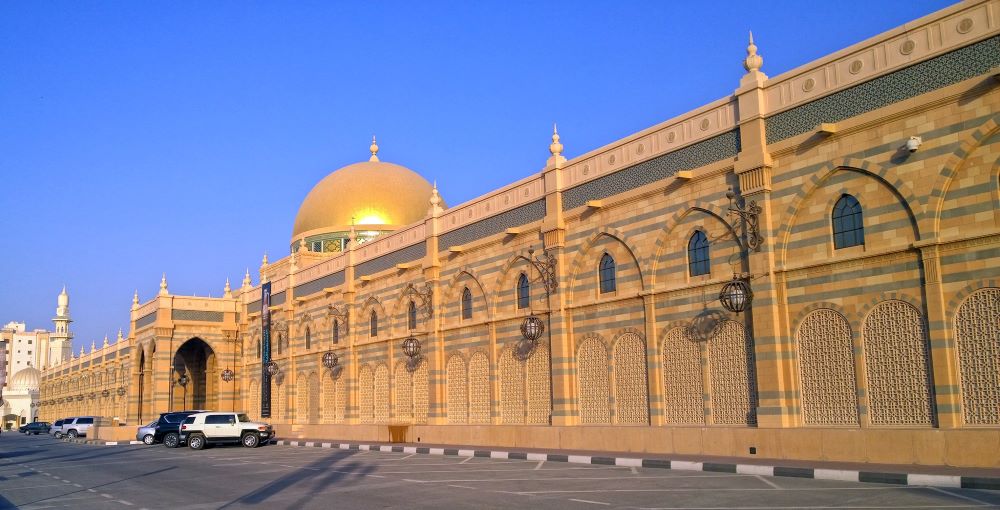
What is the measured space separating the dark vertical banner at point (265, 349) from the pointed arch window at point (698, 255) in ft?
86.9

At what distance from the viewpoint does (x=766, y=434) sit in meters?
17.1

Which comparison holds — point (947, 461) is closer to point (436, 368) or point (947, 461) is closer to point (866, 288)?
point (866, 288)

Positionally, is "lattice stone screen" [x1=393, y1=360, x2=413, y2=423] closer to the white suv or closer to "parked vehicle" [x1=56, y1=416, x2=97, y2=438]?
the white suv

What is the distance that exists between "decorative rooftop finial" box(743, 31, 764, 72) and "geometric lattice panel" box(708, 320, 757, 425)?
5.44 metres

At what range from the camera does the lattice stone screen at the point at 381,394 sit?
32.5 m

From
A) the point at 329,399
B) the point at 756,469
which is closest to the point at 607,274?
the point at 756,469

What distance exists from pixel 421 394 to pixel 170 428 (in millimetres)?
11169

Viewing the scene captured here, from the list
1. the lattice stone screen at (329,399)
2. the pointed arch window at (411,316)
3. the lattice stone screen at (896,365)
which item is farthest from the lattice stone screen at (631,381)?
the lattice stone screen at (329,399)

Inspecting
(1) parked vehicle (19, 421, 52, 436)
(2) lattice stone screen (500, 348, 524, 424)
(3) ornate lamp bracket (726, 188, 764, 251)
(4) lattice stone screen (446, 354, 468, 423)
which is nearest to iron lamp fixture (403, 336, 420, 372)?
(4) lattice stone screen (446, 354, 468, 423)

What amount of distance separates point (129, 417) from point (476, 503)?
44767 mm

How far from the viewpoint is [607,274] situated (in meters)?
22.4

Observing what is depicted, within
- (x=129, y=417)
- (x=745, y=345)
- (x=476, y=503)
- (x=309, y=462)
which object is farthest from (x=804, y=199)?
(x=129, y=417)

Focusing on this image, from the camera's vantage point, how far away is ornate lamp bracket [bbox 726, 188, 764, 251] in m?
17.9

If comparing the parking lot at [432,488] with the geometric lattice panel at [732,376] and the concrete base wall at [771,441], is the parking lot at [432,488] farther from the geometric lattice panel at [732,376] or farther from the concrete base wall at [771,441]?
the geometric lattice panel at [732,376]
